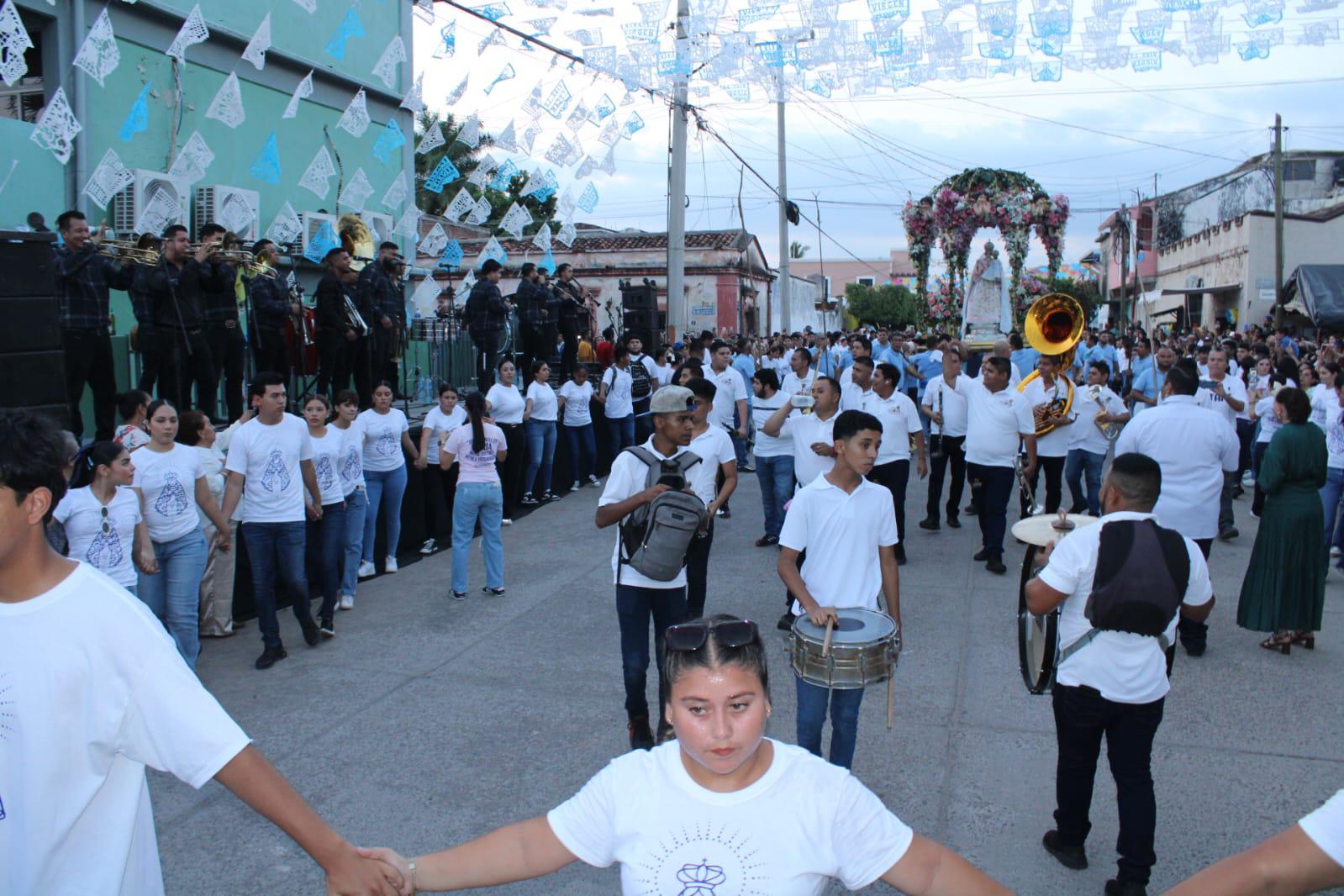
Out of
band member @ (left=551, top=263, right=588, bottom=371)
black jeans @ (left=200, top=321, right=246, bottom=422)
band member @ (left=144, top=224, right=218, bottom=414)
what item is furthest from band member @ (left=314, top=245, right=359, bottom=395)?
band member @ (left=551, top=263, right=588, bottom=371)

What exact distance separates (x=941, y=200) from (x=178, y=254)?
49.8 feet

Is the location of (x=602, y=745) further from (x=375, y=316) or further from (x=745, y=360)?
(x=745, y=360)

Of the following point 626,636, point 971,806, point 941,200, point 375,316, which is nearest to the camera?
point 971,806

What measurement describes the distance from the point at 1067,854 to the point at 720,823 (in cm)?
282

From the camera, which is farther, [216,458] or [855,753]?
[216,458]

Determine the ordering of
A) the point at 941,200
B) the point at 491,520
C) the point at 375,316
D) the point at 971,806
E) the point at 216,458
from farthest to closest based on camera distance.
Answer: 1. the point at 941,200
2. the point at 375,316
3. the point at 491,520
4. the point at 216,458
5. the point at 971,806

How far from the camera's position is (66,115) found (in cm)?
884

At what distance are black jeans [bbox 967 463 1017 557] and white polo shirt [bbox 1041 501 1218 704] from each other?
4980 mm

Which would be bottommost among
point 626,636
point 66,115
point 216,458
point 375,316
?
point 626,636

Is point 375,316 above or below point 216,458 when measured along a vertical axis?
above

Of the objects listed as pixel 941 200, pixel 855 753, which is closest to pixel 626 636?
pixel 855 753

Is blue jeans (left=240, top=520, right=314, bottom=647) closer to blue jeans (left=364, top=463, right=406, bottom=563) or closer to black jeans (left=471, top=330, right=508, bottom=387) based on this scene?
blue jeans (left=364, top=463, right=406, bottom=563)

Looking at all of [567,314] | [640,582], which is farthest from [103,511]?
[567,314]

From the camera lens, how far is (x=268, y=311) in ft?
33.3
